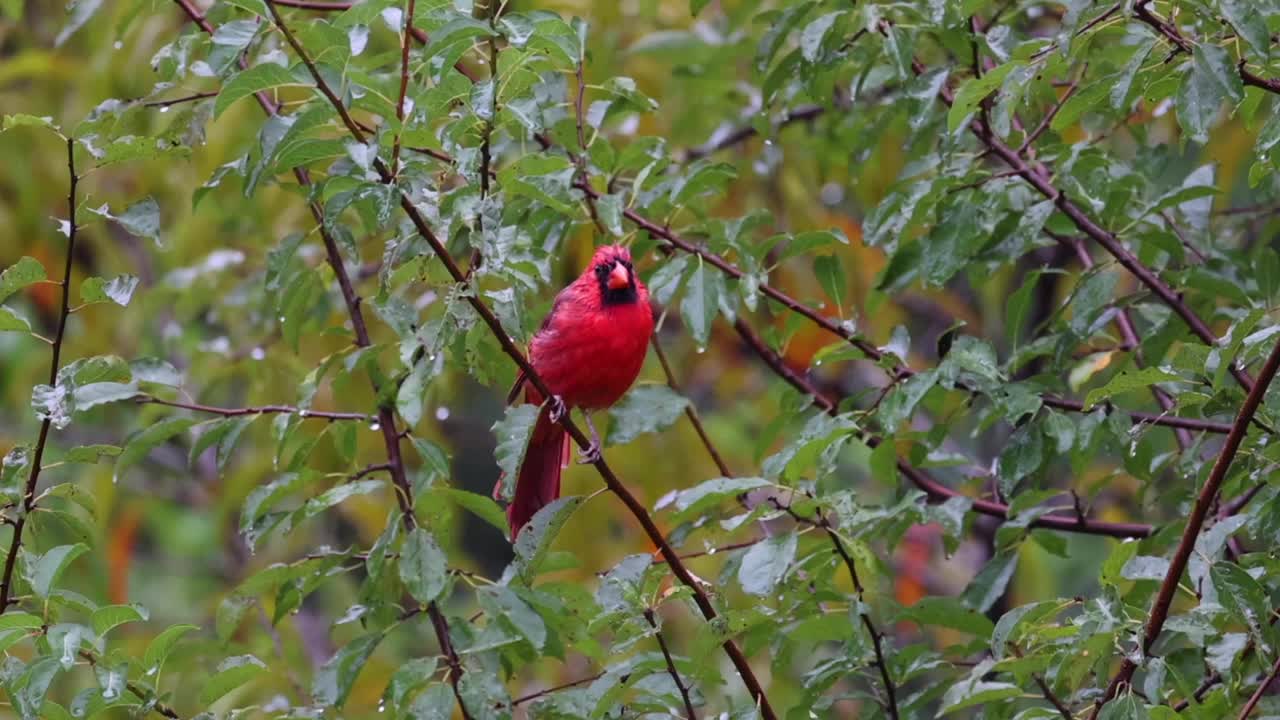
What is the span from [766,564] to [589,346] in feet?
3.63

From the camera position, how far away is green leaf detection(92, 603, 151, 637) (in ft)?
6.97

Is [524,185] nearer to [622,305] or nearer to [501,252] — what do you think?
[501,252]

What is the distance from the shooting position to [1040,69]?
2.24 meters

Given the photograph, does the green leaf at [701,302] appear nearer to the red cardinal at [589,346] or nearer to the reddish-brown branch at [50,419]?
the red cardinal at [589,346]

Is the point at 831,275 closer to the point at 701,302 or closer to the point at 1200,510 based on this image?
the point at 701,302

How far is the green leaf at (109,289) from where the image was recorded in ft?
7.15

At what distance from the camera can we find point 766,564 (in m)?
2.25

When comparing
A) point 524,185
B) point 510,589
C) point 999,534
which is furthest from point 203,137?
point 999,534

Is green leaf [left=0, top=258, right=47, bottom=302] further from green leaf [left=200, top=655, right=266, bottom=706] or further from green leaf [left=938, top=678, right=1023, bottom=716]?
green leaf [left=938, top=678, right=1023, bottom=716]

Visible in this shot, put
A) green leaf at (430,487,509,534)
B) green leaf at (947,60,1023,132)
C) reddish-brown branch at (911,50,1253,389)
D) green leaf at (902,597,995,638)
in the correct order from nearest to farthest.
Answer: green leaf at (947,60,1023,132)
green leaf at (430,487,509,534)
green leaf at (902,597,995,638)
reddish-brown branch at (911,50,1253,389)

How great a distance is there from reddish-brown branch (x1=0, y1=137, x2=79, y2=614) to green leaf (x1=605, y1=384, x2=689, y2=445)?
1.01 m

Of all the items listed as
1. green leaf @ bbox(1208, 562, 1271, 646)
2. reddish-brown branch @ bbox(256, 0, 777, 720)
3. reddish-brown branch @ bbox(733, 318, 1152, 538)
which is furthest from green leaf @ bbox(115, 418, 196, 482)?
green leaf @ bbox(1208, 562, 1271, 646)

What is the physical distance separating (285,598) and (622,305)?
3.25 ft

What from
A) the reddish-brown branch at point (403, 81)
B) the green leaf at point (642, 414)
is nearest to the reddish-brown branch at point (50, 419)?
the reddish-brown branch at point (403, 81)
